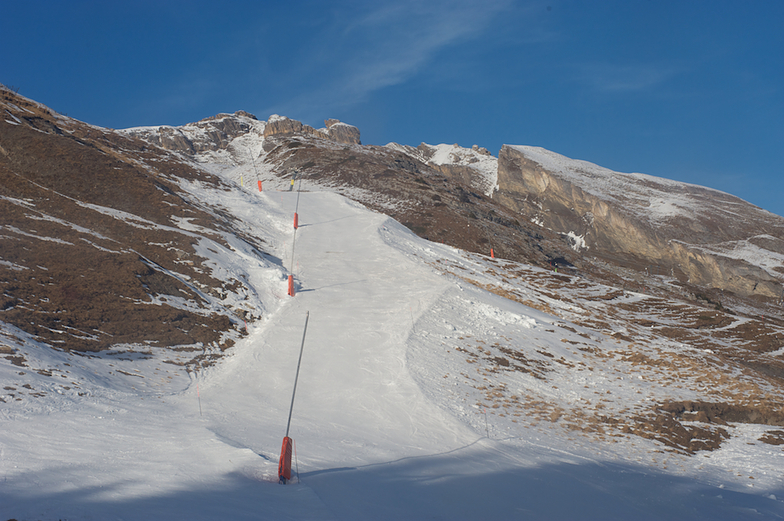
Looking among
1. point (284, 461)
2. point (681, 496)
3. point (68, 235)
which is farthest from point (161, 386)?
point (681, 496)

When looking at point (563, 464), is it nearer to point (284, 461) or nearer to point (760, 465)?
point (760, 465)

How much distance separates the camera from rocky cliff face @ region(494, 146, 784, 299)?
64.1 metres

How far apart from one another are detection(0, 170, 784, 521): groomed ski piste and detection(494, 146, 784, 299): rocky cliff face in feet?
191

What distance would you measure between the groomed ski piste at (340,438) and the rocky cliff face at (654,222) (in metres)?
58.2

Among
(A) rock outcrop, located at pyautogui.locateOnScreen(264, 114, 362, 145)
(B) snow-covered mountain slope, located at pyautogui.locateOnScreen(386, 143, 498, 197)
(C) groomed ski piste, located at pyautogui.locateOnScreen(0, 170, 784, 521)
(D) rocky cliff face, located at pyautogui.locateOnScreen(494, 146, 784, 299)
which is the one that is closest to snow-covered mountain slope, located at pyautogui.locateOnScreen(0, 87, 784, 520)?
(C) groomed ski piste, located at pyautogui.locateOnScreen(0, 170, 784, 521)

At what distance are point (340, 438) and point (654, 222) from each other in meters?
82.1

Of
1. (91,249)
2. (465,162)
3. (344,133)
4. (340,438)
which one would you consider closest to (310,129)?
(344,133)

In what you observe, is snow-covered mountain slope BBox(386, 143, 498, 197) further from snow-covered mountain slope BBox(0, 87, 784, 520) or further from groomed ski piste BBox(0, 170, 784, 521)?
groomed ski piste BBox(0, 170, 784, 521)

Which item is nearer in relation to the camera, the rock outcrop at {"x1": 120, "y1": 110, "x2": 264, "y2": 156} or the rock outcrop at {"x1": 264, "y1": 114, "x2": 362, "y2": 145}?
the rock outcrop at {"x1": 120, "y1": 110, "x2": 264, "y2": 156}

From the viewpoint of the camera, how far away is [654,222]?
249 feet

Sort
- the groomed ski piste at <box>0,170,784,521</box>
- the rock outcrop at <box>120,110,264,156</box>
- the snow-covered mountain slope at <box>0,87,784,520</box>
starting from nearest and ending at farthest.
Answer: the groomed ski piste at <box>0,170,784,521</box> → the snow-covered mountain slope at <box>0,87,784,520</box> → the rock outcrop at <box>120,110,264,156</box>

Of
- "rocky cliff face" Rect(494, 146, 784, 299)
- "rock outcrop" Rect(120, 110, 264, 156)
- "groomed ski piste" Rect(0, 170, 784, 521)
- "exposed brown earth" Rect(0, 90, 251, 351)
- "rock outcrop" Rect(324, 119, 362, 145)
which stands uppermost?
"rock outcrop" Rect(324, 119, 362, 145)

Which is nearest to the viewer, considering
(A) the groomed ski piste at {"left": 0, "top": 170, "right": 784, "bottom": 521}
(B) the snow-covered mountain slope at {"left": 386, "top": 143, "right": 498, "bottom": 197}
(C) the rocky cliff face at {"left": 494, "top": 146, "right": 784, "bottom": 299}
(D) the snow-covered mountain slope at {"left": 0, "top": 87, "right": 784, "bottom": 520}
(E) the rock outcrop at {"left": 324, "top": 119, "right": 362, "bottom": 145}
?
(A) the groomed ski piste at {"left": 0, "top": 170, "right": 784, "bottom": 521}

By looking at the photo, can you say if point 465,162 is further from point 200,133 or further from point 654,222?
point 200,133
